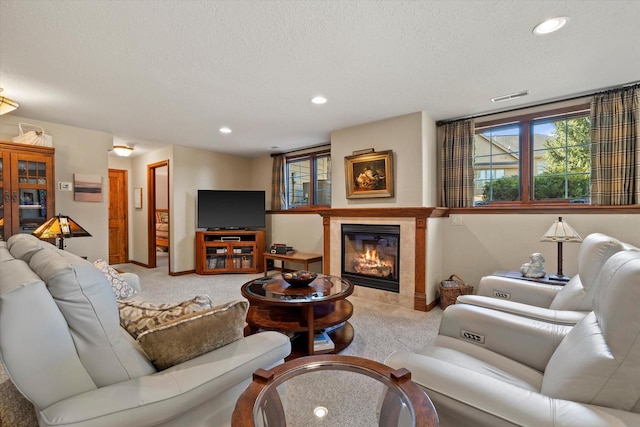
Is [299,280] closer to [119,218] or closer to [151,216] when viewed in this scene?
[151,216]

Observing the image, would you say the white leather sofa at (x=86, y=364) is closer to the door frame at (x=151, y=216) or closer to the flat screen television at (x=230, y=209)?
the flat screen television at (x=230, y=209)

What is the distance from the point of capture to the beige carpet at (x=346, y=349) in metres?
1.16

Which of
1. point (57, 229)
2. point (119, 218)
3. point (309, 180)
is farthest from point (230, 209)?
point (57, 229)

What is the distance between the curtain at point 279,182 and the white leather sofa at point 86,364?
183 inches

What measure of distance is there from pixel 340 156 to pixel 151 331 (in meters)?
3.48

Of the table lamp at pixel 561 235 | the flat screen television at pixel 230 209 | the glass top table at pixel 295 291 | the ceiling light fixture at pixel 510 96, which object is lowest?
the glass top table at pixel 295 291

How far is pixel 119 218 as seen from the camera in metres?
6.33

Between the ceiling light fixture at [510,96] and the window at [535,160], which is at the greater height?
the ceiling light fixture at [510,96]

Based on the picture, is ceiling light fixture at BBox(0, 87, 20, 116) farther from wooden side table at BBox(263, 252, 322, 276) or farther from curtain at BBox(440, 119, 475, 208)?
curtain at BBox(440, 119, 475, 208)

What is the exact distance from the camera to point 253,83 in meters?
2.72

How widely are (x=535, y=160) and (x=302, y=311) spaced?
3.03 metres

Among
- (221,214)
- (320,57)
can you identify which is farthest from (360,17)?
(221,214)

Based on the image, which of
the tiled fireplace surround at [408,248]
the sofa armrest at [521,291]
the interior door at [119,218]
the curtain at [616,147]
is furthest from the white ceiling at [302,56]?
the interior door at [119,218]

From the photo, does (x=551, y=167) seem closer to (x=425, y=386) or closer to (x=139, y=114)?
(x=425, y=386)
